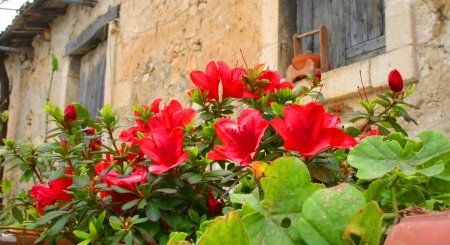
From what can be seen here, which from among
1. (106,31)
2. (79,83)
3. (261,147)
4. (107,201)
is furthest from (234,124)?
(79,83)

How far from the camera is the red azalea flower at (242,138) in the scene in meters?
1.09

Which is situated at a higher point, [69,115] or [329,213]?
[69,115]

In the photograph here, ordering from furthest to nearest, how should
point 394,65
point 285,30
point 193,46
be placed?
point 193,46
point 285,30
point 394,65

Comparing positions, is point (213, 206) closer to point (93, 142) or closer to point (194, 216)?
point (194, 216)

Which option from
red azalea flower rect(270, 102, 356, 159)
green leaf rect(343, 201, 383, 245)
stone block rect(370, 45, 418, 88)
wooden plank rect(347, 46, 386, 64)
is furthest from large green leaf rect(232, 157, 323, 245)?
wooden plank rect(347, 46, 386, 64)

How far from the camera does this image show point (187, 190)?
127 centimetres

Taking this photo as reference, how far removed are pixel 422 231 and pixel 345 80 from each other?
2.57 m

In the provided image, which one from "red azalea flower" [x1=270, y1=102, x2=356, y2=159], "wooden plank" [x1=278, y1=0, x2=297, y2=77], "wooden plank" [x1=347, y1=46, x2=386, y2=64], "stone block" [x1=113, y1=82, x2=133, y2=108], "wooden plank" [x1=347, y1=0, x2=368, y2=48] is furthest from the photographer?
"stone block" [x1=113, y1=82, x2=133, y2=108]

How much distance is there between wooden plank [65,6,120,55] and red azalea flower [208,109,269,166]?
4.61 m

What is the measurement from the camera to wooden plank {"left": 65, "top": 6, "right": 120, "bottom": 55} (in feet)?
18.5

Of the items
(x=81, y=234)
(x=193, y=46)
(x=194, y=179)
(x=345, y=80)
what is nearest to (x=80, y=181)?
(x=81, y=234)

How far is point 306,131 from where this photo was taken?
1.03 m

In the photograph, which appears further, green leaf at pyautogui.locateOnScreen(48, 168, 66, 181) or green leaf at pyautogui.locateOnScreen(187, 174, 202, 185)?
green leaf at pyautogui.locateOnScreen(48, 168, 66, 181)

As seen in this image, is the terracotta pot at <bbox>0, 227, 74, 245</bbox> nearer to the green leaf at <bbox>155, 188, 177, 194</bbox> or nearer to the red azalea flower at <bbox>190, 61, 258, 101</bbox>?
the green leaf at <bbox>155, 188, 177, 194</bbox>
